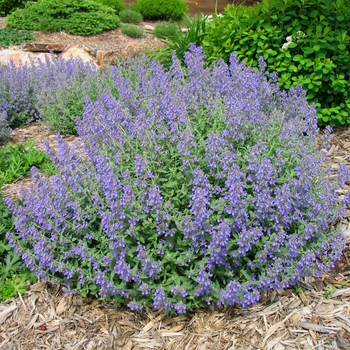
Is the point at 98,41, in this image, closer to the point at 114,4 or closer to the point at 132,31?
the point at 132,31

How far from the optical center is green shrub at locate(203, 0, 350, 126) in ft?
14.4

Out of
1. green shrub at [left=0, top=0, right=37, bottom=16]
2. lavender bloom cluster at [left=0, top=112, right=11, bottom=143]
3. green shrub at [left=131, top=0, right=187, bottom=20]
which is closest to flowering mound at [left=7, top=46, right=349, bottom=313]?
lavender bloom cluster at [left=0, top=112, right=11, bottom=143]

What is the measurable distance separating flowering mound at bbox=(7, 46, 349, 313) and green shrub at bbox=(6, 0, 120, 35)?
7.24 meters

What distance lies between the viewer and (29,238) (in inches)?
110

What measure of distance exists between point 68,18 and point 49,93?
5619 millimetres

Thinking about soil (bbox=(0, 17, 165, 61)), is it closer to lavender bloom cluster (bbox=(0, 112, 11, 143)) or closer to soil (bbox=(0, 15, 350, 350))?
lavender bloom cluster (bbox=(0, 112, 11, 143))

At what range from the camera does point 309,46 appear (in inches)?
177

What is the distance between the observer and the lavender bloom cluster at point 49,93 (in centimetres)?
488

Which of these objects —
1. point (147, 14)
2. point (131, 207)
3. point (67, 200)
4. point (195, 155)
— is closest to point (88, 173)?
point (67, 200)

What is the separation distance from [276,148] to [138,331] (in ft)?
4.67

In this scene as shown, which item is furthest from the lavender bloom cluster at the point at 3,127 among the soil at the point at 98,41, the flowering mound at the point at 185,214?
the soil at the point at 98,41

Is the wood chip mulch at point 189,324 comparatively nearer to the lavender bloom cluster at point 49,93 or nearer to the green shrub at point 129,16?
the lavender bloom cluster at point 49,93

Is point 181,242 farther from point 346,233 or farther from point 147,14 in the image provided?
point 147,14

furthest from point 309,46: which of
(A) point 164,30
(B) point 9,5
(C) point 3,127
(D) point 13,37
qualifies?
(B) point 9,5
